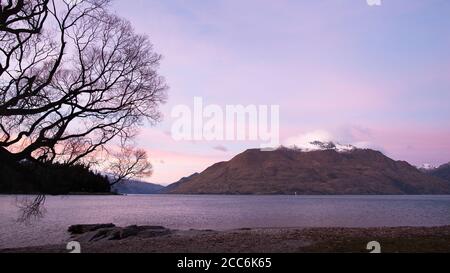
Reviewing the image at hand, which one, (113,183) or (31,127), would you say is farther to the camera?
(113,183)

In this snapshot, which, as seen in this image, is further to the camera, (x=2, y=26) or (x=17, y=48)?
(x=17, y=48)

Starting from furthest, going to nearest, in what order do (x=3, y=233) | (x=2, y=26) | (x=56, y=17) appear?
(x=3, y=233) < (x=56, y=17) < (x=2, y=26)

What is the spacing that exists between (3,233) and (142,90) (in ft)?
123

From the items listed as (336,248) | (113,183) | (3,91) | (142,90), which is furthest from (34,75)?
(336,248)

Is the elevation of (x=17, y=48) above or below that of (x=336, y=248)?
above

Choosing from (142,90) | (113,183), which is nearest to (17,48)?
(142,90)

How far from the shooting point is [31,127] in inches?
786

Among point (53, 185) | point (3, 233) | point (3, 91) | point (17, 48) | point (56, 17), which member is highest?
point (56, 17)
